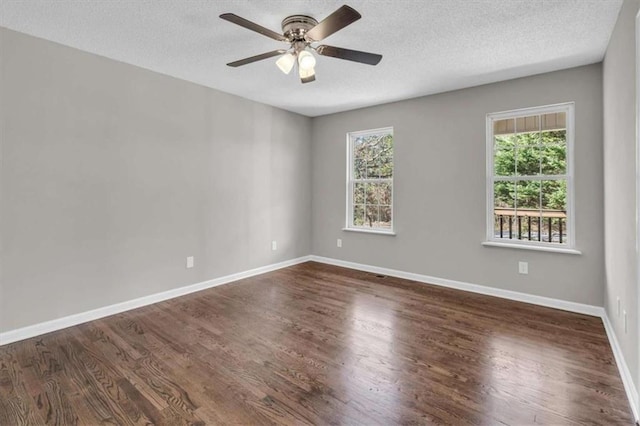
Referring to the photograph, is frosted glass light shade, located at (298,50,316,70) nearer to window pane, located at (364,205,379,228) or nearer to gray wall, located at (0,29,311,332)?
gray wall, located at (0,29,311,332)

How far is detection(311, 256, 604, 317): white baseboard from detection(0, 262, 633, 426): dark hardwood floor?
146mm

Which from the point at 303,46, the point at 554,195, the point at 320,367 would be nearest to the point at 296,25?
the point at 303,46

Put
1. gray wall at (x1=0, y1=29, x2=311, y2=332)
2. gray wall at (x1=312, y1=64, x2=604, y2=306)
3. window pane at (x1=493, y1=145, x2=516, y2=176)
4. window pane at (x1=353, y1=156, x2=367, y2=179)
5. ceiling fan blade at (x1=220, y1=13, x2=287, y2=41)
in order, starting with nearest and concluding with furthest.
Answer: ceiling fan blade at (x1=220, y1=13, x2=287, y2=41), gray wall at (x1=0, y1=29, x2=311, y2=332), gray wall at (x1=312, y1=64, x2=604, y2=306), window pane at (x1=493, y1=145, x2=516, y2=176), window pane at (x1=353, y1=156, x2=367, y2=179)

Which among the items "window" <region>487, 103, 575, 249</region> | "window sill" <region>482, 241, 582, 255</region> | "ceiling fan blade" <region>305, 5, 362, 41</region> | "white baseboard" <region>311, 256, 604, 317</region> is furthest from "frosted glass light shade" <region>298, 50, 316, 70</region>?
"white baseboard" <region>311, 256, 604, 317</region>

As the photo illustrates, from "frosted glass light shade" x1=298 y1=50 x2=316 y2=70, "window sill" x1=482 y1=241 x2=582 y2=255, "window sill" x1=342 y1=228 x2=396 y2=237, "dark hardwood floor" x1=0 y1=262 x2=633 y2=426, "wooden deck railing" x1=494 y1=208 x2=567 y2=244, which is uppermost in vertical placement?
"frosted glass light shade" x1=298 y1=50 x2=316 y2=70

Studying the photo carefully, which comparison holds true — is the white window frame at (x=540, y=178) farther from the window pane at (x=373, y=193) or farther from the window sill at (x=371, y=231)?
the window pane at (x=373, y=193)

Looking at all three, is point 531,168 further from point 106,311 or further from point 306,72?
point 106,311

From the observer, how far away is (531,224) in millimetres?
3633

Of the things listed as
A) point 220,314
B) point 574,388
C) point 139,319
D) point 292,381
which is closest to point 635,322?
point 574,388

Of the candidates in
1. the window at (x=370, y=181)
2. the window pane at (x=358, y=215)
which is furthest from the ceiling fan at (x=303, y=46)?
the window pane at (x=358, y=215)

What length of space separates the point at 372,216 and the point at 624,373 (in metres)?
3.32

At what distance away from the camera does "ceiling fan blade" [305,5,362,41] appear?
1814 millimetres

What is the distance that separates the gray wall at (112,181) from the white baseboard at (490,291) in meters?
1.77

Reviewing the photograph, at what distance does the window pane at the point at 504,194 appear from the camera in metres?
3.73
